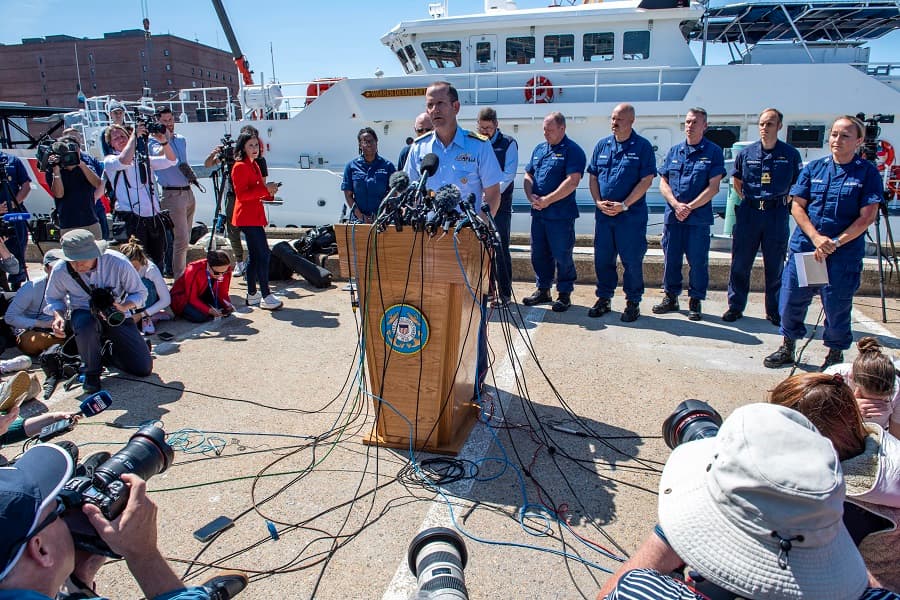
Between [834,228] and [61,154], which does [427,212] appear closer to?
[834,228]

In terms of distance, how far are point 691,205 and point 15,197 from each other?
7121mm

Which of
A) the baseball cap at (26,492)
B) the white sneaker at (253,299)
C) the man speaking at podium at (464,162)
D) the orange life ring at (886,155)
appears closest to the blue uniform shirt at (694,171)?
the man speaking at podium at (464,162)

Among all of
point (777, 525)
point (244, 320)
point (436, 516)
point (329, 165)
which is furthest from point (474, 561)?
point (329, 165)

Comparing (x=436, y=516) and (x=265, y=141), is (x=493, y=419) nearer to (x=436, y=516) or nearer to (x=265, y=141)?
(x=436, y=516)

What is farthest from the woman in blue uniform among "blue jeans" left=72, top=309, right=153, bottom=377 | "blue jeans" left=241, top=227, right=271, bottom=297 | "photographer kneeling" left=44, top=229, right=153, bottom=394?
"blue jeans" left=72, top=309, right=153, bottom=377

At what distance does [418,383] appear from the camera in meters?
3.07

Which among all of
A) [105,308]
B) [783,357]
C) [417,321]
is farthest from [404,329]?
[783,357]

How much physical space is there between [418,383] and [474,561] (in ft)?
3.24

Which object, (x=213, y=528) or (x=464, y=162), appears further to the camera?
(x=464, y=162)

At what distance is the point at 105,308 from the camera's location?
4227 millimetres

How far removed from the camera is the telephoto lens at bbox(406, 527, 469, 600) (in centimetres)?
129

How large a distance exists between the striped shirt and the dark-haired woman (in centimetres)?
134

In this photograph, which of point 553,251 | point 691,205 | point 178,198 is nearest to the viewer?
point 691,205

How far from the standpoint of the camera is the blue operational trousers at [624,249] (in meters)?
5.70
